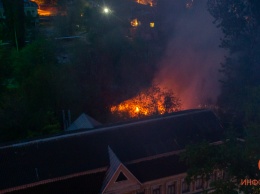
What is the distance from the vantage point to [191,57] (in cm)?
5800

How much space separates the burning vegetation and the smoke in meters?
8.40

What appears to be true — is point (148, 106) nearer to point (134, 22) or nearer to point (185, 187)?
point (185, 187)

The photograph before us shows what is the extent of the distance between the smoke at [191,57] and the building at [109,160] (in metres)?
19.7

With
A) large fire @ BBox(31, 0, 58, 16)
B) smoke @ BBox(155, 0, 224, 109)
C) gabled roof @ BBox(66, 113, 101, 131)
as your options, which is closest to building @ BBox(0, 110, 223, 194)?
gabled roof @ BBox(66, 113, 101, 131)

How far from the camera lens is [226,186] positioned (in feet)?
48.2

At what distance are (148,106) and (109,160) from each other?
14.5 meters

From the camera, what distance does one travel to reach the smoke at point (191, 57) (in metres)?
50.4

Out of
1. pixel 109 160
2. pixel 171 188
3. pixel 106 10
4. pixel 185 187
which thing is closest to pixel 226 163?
pixel 171 188

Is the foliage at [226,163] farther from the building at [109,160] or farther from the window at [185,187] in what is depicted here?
the window at [185,187]

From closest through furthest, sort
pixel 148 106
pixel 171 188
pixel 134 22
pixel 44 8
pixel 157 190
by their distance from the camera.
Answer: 1. pixel 157 190
2. pixel 171 188
3. pixel 148 106
4. pixel 134 22
5. pixel 44 8

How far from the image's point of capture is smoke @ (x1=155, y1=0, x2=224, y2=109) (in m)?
50.4

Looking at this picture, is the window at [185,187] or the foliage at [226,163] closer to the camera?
the foliage at [226,163]

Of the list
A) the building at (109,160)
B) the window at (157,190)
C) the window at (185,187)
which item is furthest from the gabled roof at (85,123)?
the window at (185,187)

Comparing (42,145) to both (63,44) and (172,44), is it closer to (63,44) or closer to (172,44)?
(63,44)
